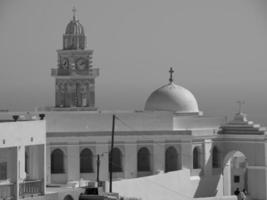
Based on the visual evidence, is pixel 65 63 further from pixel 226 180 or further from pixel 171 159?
pixel 226 180

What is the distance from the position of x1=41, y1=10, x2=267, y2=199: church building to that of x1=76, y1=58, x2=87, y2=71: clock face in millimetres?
14

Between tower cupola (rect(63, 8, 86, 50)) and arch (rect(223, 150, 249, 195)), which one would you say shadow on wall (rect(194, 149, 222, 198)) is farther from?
tower cupola (rect(63, 8, 86, 50))

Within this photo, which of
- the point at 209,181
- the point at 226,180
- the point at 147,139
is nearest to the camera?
the point at 147,139

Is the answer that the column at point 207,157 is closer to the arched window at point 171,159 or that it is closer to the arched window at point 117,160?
the arched window at point 171,159

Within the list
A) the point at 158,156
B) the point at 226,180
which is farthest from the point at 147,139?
the point at 226,180

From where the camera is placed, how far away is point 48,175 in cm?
5928

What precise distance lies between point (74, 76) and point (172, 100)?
16.0 ft

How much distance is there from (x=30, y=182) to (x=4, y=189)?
69.2 inches

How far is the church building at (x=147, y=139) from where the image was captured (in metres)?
60.9

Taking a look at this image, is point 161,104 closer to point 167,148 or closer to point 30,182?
point 167,148

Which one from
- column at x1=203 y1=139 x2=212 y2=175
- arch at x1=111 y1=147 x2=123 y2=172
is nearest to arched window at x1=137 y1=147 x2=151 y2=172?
arch at x1=111 y1=147 x2=123 y2=172

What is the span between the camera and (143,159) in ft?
207

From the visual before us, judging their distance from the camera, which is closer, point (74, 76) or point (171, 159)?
point (171, 159)

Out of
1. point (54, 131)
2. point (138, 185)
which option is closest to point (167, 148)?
point (54, 131)
